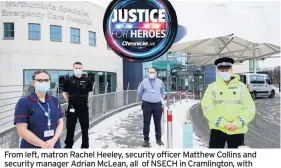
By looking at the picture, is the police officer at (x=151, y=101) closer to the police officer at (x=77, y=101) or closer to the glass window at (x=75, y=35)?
the police officer at (x=77, y=101)

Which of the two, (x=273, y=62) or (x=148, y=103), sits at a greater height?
(x=273, y=62)

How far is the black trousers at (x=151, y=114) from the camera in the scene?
9.77 ft

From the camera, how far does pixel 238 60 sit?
2520 mm

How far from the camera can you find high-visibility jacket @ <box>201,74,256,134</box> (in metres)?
2.15

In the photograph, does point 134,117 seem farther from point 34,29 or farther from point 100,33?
point 34,29

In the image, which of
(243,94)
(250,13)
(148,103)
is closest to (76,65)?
(148,103)

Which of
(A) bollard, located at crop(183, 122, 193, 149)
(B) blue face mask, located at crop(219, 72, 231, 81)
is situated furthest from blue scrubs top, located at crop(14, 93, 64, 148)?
(B) blue face mask, located at crop(219, 72, 231, 81)

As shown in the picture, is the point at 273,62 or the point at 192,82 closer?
the point at 192,82

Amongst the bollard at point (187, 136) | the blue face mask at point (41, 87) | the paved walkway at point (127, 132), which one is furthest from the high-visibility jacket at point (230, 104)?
the blue face mask at point (41, 87)

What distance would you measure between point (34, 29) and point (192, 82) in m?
1.75

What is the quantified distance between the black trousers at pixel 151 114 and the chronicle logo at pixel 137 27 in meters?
0.79

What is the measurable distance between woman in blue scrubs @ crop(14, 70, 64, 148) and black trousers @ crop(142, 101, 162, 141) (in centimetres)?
118

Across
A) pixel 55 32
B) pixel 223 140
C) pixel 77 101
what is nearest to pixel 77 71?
pixel 77 101

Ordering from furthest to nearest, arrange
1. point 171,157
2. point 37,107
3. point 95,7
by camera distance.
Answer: point 95,7, point 171,157, point 37,107
